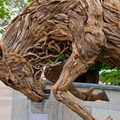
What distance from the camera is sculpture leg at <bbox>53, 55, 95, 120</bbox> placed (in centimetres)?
326

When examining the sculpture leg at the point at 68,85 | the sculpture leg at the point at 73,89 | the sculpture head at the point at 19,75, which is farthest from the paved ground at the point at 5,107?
the sculpture leg at the point at 68,85

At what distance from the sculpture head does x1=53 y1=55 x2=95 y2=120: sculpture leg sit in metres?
0.25

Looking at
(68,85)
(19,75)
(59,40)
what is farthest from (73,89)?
(19,75)

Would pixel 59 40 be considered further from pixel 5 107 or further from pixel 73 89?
pixel 5 107

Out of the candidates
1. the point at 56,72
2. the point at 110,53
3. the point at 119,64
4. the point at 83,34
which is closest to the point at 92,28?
the point at 83,34

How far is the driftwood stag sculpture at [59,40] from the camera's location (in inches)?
129

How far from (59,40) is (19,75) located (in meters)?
0.63

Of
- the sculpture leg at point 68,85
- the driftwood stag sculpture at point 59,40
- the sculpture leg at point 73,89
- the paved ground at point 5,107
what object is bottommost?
the paved ground at point 5,107

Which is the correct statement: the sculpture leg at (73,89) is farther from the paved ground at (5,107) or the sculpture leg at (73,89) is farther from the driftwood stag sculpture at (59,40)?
the paved ground at (5,107)

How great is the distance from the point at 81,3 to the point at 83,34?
379mm

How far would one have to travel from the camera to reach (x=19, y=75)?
3287 mm

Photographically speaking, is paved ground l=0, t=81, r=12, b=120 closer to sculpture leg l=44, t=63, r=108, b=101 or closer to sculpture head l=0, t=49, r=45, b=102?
sculpture leg l=44, t=63, r=108, b=101

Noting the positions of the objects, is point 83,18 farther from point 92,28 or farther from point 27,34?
point 27,34

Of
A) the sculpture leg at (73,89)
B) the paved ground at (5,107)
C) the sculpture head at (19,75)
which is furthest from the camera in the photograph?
the paved ground at (5,107)
